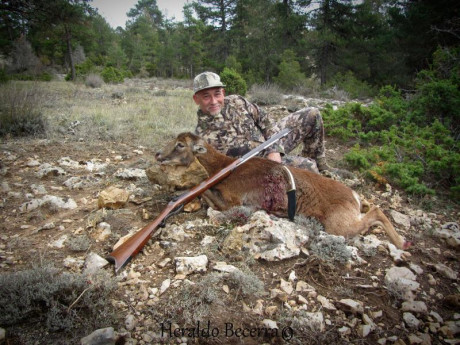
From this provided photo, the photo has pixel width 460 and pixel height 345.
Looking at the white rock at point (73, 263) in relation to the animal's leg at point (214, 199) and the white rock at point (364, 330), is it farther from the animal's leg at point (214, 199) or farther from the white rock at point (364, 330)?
the white rock at point (364, 330)

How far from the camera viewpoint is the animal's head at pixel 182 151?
364 cm

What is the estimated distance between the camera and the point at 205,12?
2873 centimetres

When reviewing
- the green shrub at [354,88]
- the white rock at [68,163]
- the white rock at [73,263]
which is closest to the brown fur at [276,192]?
the white rock at [73,263]

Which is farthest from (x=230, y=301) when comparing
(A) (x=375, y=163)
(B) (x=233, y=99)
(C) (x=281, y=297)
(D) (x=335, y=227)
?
(A) (x=375, y=163)

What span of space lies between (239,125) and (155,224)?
2.67m

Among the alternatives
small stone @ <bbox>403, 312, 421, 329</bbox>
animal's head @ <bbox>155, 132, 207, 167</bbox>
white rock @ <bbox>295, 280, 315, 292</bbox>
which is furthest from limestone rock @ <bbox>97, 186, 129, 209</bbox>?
small stone @ <bbox>403, 312, 421, 329</bbox>

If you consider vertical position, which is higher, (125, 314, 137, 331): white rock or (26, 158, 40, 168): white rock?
(26, 158, 40, 168): white rock

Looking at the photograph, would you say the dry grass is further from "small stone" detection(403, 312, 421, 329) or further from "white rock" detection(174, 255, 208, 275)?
"small stone" detection(403, 312, 421, 329)

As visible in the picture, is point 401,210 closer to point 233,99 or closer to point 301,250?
point 301,250

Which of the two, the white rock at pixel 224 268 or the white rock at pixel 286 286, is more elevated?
the white rock at pixel 224 268

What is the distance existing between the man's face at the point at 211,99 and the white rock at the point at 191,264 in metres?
2.80

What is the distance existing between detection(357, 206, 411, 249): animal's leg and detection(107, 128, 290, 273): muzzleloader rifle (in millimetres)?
1749

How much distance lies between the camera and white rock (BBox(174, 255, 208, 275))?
2.60 meters

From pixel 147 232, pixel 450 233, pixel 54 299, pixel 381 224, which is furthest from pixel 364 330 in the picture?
pixel 54 299
